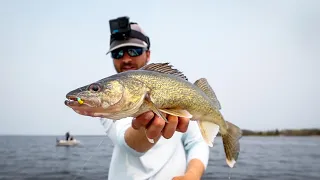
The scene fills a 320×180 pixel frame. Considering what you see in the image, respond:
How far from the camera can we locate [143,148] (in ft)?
12.3

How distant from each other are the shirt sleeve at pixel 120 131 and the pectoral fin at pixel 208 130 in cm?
82

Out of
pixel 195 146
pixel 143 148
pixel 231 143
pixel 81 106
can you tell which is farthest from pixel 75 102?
pixel 195 146

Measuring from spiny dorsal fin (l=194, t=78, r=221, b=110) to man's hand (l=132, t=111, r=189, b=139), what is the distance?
57 cm

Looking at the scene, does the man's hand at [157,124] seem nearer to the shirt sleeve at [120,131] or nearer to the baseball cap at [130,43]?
the shirt sleeve at [120,131]

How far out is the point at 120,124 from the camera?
422cm

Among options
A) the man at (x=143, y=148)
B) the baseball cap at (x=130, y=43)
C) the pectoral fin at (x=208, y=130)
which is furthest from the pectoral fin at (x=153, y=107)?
the baseball cap at (x=130, y=43)

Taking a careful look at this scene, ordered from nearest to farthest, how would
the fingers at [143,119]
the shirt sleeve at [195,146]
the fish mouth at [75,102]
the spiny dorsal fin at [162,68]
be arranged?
the fish mouth at [75,102], the fingers at [143,119], the spiny dorsal fin at [162,68], the shirt sleeve at [195,146]

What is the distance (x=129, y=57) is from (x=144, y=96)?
184cm

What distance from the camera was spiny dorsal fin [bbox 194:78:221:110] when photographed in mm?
3653

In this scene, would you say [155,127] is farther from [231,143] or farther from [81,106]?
[231,143]

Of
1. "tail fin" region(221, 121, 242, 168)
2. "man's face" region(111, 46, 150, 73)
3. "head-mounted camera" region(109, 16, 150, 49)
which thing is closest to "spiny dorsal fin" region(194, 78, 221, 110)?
"tail fin" region(221, 121, 242, 168)

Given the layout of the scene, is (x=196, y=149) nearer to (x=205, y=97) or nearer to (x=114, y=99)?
(x=205, y=97)

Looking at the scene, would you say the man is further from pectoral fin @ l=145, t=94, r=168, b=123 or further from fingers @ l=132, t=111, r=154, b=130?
pectoral fin @ l=145, t=94, r=168, b=123

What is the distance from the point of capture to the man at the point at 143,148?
385 centimetres
